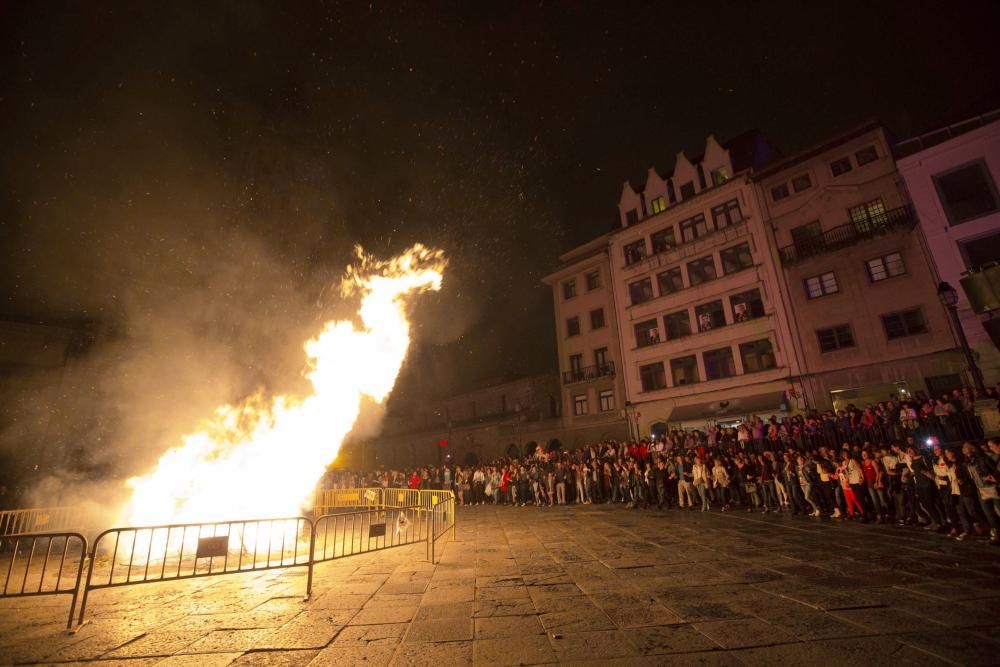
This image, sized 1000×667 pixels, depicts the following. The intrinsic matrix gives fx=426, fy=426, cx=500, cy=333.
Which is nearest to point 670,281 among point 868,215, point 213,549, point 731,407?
point 731,407

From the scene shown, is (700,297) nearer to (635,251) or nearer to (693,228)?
(693,228)

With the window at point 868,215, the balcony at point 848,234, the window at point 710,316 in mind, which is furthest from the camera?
the window at point 710,316

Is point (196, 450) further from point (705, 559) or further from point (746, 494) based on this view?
point (746, 494)

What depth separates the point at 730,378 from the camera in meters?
24.9

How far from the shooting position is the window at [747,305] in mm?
24859

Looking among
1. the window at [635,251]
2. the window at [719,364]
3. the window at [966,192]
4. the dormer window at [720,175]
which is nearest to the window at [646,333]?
the window at [719,364]

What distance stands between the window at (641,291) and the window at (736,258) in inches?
190

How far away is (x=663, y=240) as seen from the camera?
29984mm

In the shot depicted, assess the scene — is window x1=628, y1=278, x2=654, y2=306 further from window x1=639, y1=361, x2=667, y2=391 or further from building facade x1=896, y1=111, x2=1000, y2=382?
building facade x1=896, y1=111, x2=1000, y2=382

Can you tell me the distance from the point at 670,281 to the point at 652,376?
6627 millimetres

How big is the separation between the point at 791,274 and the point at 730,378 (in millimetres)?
6652

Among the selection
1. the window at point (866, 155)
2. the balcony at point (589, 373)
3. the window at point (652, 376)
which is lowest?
the window at point (652, 376)

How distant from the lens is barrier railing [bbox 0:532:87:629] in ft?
17.6

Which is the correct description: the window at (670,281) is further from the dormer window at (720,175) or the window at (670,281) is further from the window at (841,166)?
the window at (841,166)
